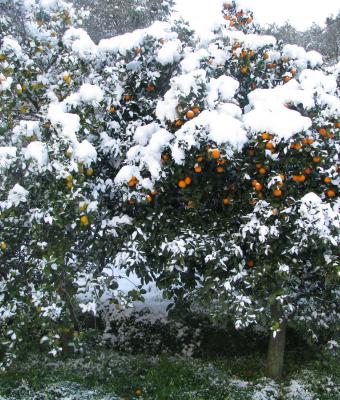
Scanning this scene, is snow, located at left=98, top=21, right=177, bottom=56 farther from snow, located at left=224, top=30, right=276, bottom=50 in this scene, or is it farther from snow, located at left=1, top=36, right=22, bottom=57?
snow, located at left=1, top=36, right=22, bottom=57

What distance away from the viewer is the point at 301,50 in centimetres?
461

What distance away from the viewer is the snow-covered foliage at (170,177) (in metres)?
3.63

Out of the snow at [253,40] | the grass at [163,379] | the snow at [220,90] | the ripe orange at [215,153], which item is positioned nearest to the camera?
the ripe orange at [215,153]

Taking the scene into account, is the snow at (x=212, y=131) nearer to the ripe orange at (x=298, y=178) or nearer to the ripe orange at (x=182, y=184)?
the ripe orange at (x=182, y=184)

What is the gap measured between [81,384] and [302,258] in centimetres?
280

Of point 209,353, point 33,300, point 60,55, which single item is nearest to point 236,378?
point 209,353

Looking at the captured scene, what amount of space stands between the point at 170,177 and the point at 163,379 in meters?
2.50

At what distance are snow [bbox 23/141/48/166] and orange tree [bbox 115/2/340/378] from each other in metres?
0.66

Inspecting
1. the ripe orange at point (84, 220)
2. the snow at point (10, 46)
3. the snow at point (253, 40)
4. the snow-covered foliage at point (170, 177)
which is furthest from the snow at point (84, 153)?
the snow at point (253, 40)

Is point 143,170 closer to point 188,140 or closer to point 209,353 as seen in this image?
point 188,140

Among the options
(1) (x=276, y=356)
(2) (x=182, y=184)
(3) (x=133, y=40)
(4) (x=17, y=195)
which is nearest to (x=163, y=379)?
(1) (x=276, y=356)

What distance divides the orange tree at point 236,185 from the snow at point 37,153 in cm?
66

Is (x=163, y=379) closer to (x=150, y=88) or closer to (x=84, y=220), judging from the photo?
(x=84, y=220)

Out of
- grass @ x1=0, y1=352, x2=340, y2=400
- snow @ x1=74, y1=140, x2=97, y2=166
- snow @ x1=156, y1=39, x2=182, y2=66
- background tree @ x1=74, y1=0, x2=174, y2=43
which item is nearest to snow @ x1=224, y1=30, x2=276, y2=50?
snow @ x1=156, y1=39, x2=182, y2=66
